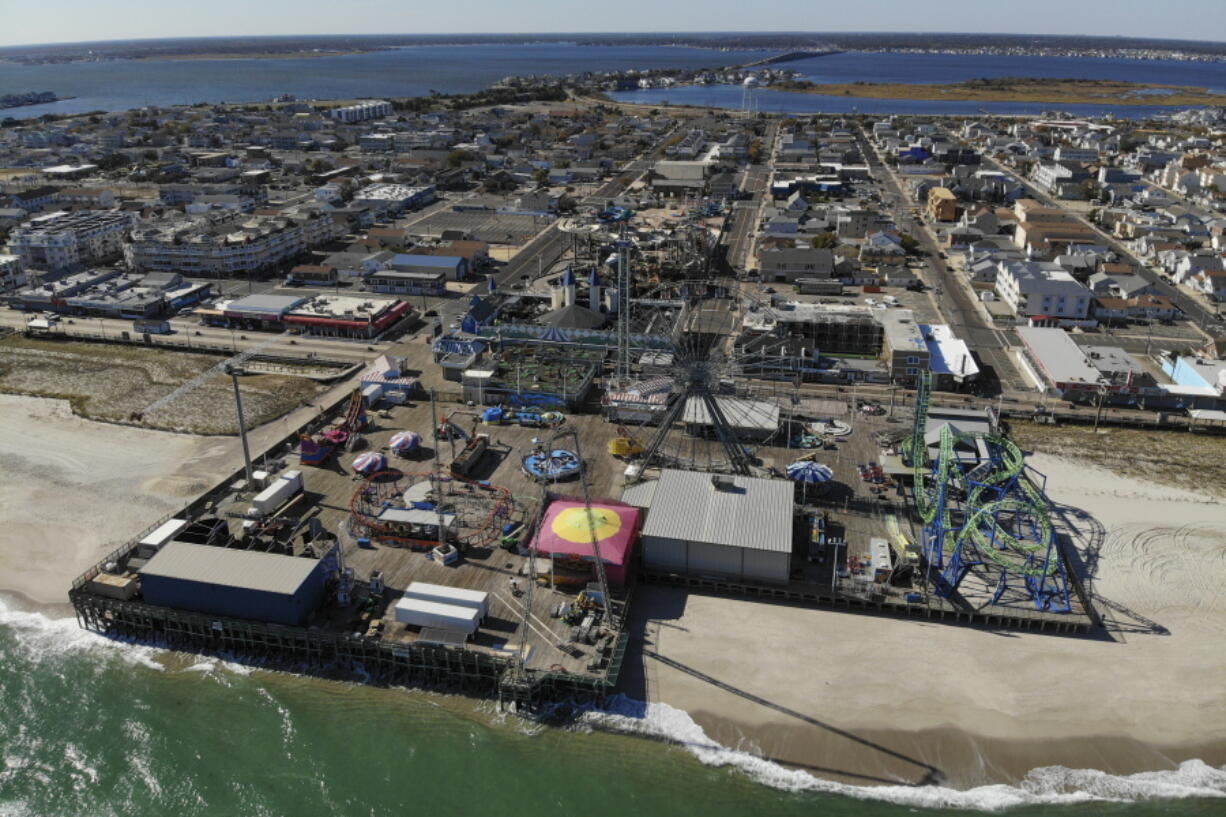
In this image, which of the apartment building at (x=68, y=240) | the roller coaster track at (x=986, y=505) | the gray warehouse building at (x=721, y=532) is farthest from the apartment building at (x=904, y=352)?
the apartment building at (x=68, y=240)

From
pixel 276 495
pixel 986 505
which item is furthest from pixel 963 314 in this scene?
pixel 276 495

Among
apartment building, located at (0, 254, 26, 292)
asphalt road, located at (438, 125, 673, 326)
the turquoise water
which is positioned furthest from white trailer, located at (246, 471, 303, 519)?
apartment building, located at (0, 254, 26, 292)

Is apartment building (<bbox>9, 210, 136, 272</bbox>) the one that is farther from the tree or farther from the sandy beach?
the tree

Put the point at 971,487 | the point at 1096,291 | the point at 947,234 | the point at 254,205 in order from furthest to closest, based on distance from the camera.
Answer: the point at 254,205, the point at 947,234, the point at 1096,291, the point at 971,487

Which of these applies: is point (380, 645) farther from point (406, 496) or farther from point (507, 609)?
point (406, 496)

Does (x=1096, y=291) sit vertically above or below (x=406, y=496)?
above

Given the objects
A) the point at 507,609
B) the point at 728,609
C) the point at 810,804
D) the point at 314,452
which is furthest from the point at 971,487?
the point at 314,452
